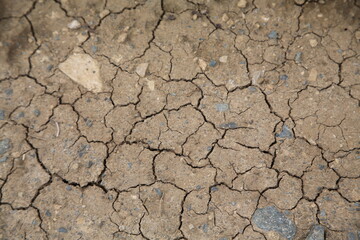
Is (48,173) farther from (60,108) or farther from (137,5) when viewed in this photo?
(137,5)

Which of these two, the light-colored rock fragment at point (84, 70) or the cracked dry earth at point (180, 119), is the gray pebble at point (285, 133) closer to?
the cracked dry earth at point (180, 119)

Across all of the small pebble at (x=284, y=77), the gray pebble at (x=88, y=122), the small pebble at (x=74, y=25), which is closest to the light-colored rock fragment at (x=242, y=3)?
the small pebble at (x=284, y=77)

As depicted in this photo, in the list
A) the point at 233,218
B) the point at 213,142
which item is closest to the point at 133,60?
the point at 213,142

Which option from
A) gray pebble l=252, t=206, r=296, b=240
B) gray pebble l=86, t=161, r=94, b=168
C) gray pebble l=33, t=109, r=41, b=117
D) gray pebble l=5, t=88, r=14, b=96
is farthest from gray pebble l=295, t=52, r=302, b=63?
gray pebble l=5, t=88, r=14, b=96

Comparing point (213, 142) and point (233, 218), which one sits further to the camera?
point (213, 142)

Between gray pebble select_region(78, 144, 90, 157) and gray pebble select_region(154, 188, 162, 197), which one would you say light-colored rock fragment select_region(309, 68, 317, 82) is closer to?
gray pebble select_region(154, 188, 162, 197)

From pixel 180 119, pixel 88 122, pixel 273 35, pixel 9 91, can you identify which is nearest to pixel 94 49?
pixel 88 122
